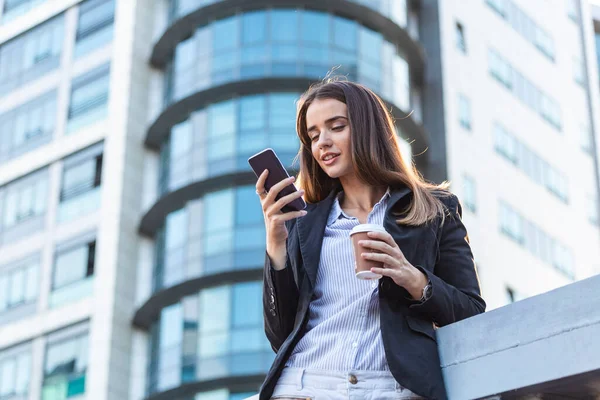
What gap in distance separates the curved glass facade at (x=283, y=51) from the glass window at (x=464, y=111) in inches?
125

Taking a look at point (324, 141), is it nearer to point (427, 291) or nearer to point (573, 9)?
point (427, 291)

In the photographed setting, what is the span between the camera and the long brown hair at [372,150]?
4.03 meters

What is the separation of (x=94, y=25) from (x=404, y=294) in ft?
101

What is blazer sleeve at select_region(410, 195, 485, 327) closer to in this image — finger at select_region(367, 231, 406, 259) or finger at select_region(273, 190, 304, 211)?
finger at select_region(367, 231, 406, 259)

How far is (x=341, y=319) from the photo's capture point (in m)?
3.75

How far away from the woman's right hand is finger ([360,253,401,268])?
39cm

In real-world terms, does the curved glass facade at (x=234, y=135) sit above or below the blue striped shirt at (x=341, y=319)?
above

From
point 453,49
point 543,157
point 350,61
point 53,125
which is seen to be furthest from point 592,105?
point 53,125

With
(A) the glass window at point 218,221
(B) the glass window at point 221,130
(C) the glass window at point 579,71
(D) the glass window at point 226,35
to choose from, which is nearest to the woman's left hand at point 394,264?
(A) the glass window at point 218,221

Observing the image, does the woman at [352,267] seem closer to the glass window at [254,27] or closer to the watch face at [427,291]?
the watch face at [427,291]

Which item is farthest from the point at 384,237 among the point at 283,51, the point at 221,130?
the point at 283,51

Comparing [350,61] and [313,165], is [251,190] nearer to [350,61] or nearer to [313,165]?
[350,61]

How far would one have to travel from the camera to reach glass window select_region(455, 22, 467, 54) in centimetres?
3381

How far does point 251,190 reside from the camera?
28.0 m
